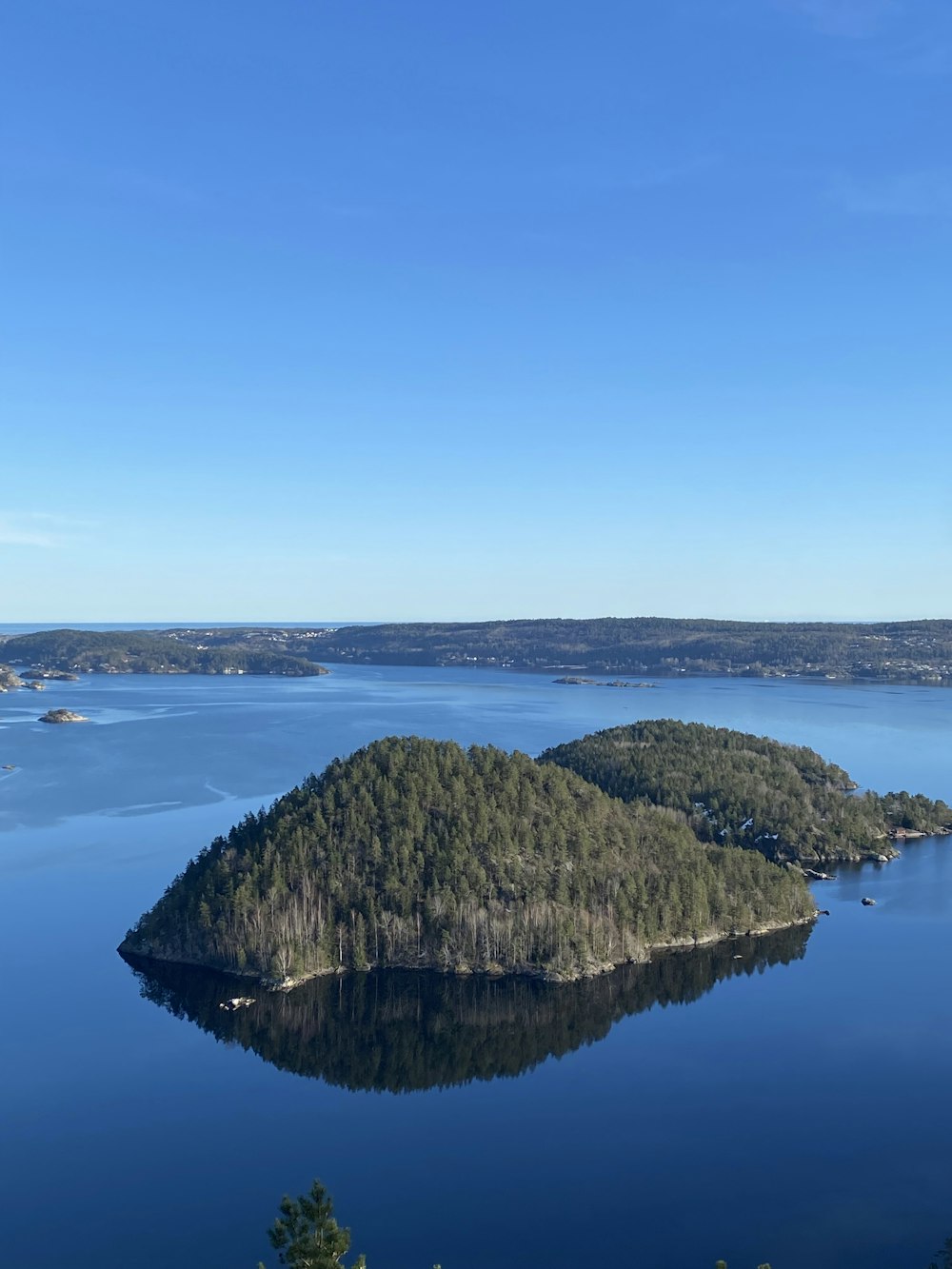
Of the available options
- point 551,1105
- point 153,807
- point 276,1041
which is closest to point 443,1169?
point 551,1105

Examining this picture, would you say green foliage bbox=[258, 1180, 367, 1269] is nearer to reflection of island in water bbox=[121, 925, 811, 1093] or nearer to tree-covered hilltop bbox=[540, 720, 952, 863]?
reflection of island in water bbox=[121, 925, 811, 1093]

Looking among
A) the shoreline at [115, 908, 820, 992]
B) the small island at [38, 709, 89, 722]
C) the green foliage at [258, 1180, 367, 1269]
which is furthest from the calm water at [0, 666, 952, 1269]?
the small island at [38, 709, 89, 722]

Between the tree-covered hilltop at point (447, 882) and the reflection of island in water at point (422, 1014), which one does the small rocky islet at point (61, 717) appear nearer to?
the tree-covered hilltop at point (447, 882)

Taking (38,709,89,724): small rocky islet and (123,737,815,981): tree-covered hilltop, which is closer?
(123,737,815,981): tree-covered hilltop

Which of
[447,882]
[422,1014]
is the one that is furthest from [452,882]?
[422,1014]

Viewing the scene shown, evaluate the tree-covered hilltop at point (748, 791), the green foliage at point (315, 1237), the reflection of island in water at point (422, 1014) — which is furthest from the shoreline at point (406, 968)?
the green foliage at point (315, 1237)

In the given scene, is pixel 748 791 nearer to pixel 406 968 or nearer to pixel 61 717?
pixel 406 968
